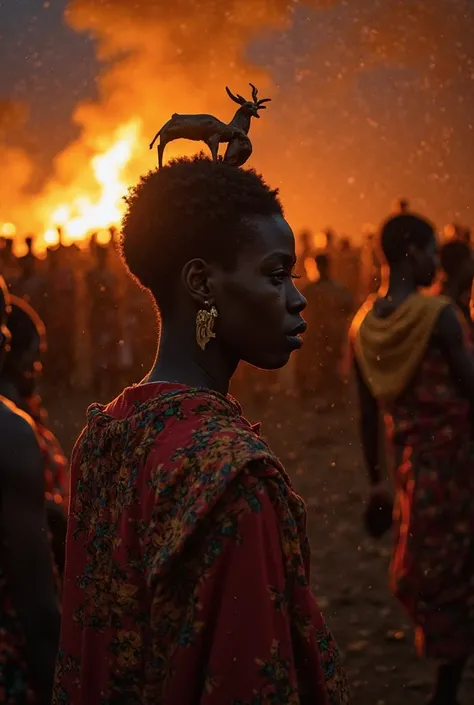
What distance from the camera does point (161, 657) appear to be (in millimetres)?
1396

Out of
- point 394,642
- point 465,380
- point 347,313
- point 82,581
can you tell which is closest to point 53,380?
point 347,313

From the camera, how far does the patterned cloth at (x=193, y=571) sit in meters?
1.30

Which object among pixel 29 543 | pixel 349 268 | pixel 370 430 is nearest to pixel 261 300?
pixel 29 543

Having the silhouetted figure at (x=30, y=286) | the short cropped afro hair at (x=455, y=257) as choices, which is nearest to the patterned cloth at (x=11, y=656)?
the short cropped afro hair at (x=455, y=257)

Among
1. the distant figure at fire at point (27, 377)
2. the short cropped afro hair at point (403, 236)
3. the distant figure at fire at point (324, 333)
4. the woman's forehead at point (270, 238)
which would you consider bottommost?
the woman's forehead at point (270, 238)

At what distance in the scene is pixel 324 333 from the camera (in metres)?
13.5

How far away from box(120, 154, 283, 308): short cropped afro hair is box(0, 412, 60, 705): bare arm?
21.8 inches

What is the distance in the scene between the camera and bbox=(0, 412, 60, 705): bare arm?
2.02 meters

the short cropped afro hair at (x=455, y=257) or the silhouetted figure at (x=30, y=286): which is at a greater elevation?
the silhouetted figure at (x=30, y=286)

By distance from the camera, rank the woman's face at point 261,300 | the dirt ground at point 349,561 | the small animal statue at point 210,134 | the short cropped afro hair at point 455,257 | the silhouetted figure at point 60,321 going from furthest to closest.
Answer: the silhouetted figure at point 60,321 < the short cropped afro hair at point 455,257 < the dirt ground at point 349,561 < the small animal statue at point 210,134 < the woman's face at point 261,300

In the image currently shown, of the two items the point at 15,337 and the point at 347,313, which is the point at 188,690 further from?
the point at 347,313

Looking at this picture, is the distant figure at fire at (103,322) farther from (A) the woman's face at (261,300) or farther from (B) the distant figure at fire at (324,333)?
(A) the woman's face at (261,300)

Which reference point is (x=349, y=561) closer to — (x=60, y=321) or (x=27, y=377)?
(x=27, y=377)

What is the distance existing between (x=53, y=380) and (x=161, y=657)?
14522 millimetres
